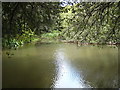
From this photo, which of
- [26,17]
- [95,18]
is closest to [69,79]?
[95,18]

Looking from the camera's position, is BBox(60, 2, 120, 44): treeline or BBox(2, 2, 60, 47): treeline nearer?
BBox(2, 2, 60, 47): treeline

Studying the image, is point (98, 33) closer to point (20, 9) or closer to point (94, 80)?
point (94, 80)

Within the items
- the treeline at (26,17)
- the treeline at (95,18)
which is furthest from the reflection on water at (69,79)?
the treeline at (26,17)

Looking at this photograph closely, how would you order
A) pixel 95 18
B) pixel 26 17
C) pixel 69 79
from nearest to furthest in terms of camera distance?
1. pixel 26 17
2. pixel 95 18
3. pixel 69 79

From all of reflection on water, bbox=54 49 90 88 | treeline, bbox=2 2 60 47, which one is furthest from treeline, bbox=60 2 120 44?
reflection on water, bbox=54 49 90 88

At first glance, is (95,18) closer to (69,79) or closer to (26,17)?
(26,17)

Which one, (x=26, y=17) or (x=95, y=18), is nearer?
(x=26, y=17)

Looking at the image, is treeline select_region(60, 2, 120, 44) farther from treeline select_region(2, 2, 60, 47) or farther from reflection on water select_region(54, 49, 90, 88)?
reflection on water select_region(54, 49, 90, 88)

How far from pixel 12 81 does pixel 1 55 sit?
494 cm

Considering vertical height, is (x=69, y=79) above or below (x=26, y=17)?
below

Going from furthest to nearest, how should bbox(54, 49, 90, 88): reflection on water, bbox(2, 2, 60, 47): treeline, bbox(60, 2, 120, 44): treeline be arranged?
1. bbox(54, 49, 90, 88): reflection on water
2. bbox(60, 2, 120, 44): treeline
3. bbox(2, 2, 60, 47): treeline

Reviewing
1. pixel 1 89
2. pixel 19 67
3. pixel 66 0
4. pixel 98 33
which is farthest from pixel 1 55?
pixel 66 0

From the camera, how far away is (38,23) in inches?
126

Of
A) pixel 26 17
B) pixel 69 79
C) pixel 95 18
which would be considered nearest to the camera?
pixel 26 17
